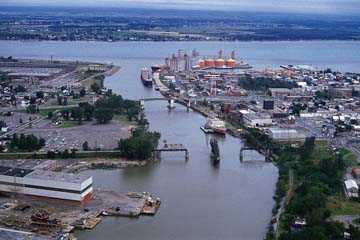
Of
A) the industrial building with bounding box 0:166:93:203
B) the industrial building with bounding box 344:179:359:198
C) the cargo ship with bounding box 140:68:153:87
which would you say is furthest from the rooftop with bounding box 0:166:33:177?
the cargo ship with bounding box 140:68:153:87

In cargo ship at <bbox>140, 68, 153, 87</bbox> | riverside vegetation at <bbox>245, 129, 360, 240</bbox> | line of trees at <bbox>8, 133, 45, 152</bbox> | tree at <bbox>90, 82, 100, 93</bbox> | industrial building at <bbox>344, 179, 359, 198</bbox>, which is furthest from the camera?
cargo ship at <bbox>140, 68, 153, 87</bbox>

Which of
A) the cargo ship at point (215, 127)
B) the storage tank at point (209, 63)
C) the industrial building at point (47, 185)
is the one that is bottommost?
the storage tank at point (209, 63)

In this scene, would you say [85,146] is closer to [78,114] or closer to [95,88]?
[78,114]

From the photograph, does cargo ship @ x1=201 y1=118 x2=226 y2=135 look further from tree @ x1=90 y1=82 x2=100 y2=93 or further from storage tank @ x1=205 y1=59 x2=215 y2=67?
storage tank @ x1=205 y1=59 x2=215 y2=67

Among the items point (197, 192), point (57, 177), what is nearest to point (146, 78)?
point (197, 192)

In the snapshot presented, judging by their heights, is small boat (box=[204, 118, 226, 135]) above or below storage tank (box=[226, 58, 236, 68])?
above

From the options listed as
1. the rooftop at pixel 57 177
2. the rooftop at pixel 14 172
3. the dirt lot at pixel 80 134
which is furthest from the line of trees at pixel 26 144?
the rooftop at pixel 57 177

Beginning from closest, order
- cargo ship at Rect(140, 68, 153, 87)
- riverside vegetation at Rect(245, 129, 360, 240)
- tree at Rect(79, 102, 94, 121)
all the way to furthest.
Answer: riverside vegetation at Rect(245, 129, 360, 240) → tree at Rect(79, 102, 94, 121) → cargo ship at Rect(140, 68, 153, 87)

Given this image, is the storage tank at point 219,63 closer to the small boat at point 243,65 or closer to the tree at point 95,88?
the small boat at point 243,65
